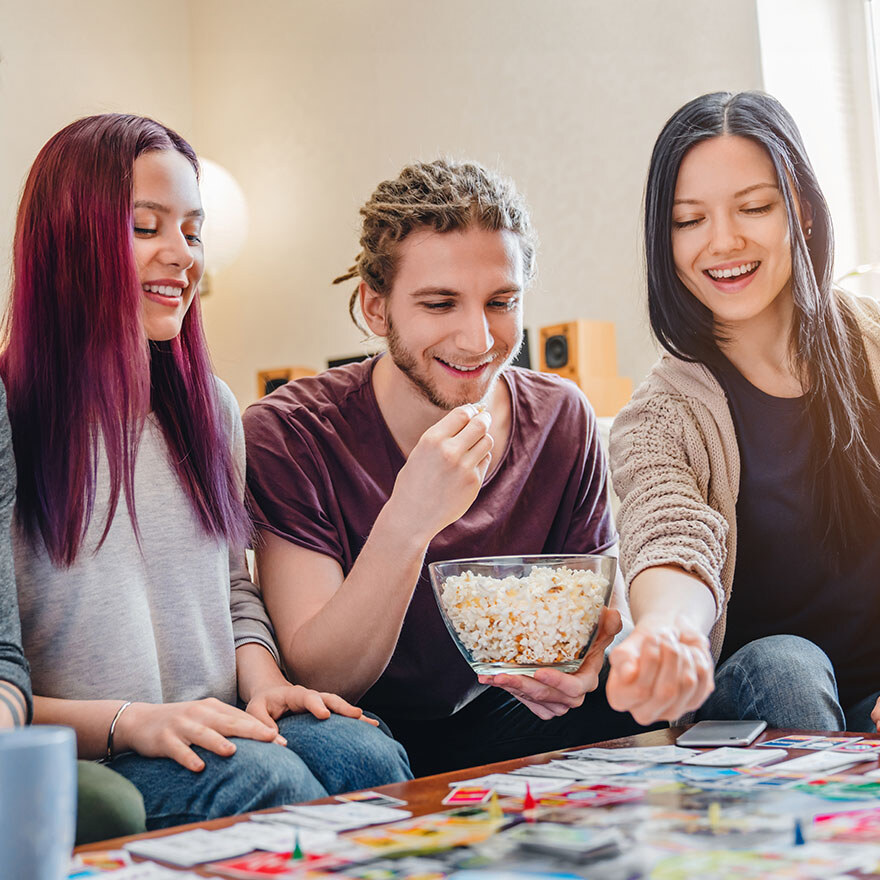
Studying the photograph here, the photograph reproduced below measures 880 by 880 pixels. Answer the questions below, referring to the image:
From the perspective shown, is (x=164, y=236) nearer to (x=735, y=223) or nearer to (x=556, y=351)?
(x=735, y=223)

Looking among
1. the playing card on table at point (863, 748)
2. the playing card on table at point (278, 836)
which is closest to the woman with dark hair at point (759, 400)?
the playing card on table at point (863, 748)

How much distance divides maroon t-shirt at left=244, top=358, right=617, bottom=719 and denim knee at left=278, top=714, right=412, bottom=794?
0.34 m

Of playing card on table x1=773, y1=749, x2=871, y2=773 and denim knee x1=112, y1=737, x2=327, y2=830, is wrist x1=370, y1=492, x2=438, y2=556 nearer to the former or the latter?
denim knee x1=112, y1=737, x2=327, y2=830

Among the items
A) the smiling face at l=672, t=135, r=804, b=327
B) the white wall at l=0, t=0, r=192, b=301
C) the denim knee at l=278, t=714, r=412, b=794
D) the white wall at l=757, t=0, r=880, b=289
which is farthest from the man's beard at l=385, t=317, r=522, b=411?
the white wall at l=0, t=0, r=192, b=301

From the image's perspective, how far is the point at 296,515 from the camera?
146cm

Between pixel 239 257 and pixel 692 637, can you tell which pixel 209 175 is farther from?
pixel 692 637

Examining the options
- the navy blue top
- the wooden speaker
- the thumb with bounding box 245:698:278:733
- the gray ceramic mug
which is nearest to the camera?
the gray ceramic mug

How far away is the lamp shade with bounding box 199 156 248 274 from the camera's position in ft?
12.7

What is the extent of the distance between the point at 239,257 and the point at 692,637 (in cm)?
374

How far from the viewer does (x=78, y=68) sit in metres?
4.09

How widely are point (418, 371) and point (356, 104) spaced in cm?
269

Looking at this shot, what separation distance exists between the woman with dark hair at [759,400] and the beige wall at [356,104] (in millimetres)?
1566

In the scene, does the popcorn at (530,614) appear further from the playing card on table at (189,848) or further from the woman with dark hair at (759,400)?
the playing card on table at (189,848)

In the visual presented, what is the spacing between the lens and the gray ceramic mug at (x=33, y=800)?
1.88 feet
